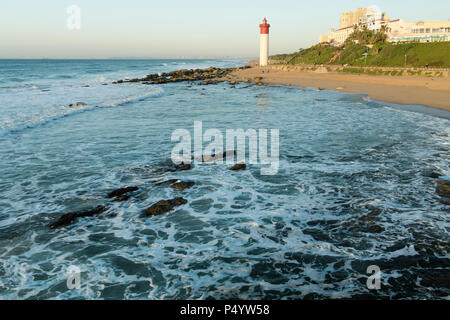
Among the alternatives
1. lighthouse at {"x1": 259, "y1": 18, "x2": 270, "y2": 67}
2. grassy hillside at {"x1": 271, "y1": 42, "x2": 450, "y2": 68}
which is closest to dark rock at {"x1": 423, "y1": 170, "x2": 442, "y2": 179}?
grassy hillside at {"x1": 271, "y1": 42, "x2": 450, "y2": 68}

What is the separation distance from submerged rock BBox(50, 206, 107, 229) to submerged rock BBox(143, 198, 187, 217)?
128cm

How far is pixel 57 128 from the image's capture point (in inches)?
714

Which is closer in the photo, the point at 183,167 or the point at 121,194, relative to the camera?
the point at 121,194

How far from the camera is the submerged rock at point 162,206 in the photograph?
25.5 ft

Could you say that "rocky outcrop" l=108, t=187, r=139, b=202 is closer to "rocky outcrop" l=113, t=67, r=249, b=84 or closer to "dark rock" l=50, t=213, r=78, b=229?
"dark rock" l=50, t=213, r=78, b=229

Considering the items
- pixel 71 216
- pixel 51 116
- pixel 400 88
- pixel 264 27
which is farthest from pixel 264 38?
pixel 71 216

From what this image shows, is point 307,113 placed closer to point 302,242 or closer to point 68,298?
point 302,242

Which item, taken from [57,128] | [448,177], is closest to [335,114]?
[448,177]

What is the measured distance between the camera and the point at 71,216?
7.44m

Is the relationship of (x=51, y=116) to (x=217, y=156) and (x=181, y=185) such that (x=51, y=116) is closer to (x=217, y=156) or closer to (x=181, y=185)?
(x=217, y=156)

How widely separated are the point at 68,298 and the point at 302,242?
462 cm

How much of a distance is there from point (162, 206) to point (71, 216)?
7.51 feet

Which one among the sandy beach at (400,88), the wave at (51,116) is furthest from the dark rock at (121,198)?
the sandy beach at (400,88)

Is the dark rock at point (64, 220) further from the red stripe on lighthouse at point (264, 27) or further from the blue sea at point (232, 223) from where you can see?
the red stripe on lighthouse at point (264, 27)
